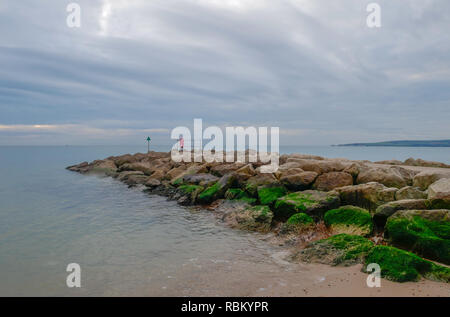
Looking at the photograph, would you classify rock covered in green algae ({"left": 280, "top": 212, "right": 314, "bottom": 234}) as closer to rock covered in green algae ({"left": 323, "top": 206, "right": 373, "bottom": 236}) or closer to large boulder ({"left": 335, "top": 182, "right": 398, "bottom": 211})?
rock covered in green algae ({"left": 323, "top": 206, "right": 373, "bottom": 236})

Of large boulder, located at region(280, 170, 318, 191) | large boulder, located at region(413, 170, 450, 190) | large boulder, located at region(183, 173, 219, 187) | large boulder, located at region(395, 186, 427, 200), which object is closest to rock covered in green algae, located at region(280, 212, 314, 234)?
large boulder, located at region(395, 186, 427, 200)

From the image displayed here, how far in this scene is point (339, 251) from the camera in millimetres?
7367

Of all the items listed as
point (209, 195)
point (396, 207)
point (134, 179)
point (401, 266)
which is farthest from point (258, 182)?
point (134, 179)

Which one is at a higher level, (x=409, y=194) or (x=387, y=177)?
(x=387, y=177)

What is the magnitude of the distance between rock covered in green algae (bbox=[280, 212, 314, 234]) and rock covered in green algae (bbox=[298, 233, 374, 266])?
5.07 feet

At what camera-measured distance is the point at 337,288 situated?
18.9 feet

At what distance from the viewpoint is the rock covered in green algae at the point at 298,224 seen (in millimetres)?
9534

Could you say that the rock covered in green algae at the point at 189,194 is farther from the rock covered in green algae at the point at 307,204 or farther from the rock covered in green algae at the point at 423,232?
the rock covered in green algae at the point at 423,232

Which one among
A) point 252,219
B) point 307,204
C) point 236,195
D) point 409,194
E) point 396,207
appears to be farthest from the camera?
point 236,195

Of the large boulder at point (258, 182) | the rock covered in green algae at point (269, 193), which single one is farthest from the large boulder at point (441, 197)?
the large boulder at point (258, 182)

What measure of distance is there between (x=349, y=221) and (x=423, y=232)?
2.07 m

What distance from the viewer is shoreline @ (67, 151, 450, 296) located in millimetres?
6762

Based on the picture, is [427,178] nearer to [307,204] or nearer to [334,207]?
[334,207]
